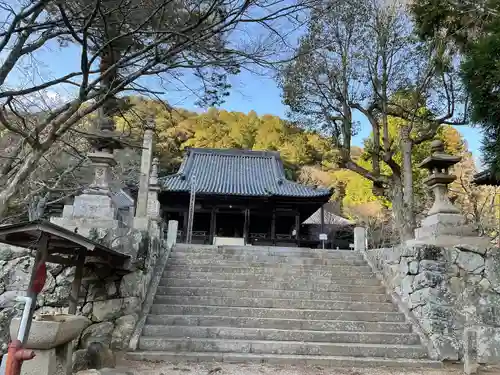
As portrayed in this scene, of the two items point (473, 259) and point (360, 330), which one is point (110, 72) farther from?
point (473, 259)

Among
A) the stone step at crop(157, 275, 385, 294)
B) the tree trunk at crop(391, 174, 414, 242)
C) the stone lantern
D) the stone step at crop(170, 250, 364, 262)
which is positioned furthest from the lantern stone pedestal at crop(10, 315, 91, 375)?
the tree trunk at crop(391, 174, 414, 242)

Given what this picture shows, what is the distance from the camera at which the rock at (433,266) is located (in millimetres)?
5645

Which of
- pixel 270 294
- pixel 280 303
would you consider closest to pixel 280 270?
pixel 270 294

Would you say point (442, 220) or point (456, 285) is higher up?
point (442, 220)

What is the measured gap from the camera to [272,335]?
5.31 metres

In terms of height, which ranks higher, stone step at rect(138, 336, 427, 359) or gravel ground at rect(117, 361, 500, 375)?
stone step at rect(138, 336, 427, 359)

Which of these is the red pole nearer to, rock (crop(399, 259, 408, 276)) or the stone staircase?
the stone staircase

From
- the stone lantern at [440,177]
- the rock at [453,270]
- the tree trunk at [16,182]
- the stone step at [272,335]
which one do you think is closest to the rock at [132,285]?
the stone step at [272,335]

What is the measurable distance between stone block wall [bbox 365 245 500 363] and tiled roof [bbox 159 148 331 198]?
10.8 m

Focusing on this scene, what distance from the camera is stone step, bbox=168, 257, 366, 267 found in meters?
7.57

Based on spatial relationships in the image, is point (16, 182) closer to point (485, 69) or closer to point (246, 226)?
point (485, 69)

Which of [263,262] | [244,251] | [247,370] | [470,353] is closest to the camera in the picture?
[247,370]

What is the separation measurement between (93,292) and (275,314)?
2850 mm

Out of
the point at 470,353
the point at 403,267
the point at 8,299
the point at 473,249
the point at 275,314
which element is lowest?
the point at 470,353
